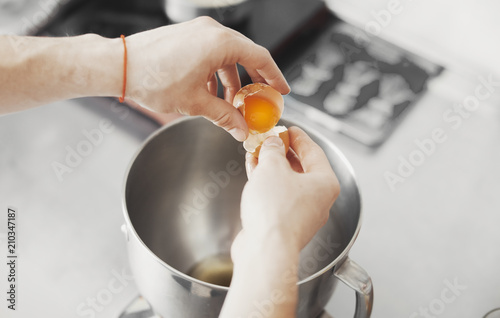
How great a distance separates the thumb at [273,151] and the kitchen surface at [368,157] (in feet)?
0.68

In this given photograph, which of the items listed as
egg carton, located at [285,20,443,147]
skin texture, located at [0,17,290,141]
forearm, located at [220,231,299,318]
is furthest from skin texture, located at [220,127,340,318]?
egg carton, located at [285,20,443,147]

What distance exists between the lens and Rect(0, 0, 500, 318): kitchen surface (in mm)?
791

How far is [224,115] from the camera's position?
0.64 meters

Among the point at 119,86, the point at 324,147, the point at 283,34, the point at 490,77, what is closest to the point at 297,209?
the point at 324,147

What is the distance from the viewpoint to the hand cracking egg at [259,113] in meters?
0.69

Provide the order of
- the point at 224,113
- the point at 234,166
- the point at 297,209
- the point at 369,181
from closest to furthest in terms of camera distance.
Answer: the point at 297,209 → the point at 224,113 → the point at 234,166 → the point at 369,181

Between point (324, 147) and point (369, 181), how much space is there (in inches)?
10.4

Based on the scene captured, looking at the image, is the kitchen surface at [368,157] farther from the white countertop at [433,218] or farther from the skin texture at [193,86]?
the skin texture at [193,86]

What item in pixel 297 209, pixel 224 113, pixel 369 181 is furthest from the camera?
pixel 369 181

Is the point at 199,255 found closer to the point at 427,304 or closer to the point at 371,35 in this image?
the point at 427,304

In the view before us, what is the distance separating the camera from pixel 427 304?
0.79m

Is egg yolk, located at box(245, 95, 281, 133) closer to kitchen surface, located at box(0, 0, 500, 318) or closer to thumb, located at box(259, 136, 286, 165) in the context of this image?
thumb, located at box(259, 136, 286, 165)

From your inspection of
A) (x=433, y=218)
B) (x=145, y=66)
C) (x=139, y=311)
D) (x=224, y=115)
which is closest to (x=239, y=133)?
(x=224, y=115)

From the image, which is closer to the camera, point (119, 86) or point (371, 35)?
point (119, 86)
